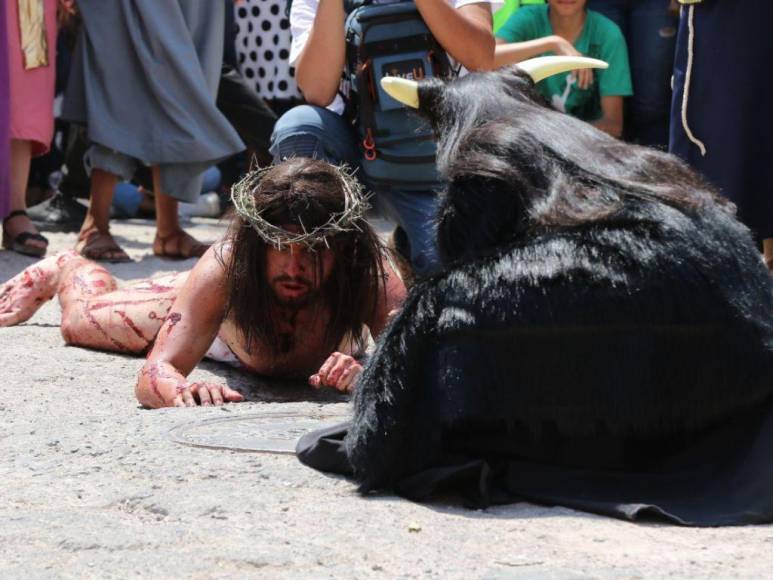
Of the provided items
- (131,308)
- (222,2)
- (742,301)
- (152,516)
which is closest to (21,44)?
(222,2)

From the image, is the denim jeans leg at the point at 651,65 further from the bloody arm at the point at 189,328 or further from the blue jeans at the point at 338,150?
the bloody arm at the point at 189,328

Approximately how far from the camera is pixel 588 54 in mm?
6363

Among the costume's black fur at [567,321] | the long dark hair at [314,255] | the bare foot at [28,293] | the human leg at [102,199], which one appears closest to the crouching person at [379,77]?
the long dark hair at [314,255]

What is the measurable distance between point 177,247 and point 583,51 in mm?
2240

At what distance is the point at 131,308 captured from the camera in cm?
519

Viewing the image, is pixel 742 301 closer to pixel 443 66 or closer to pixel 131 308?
pixel 443 66

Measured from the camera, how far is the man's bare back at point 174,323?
13.9ft

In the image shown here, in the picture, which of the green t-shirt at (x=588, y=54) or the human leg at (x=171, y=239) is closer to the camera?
the green t-shirt at (x=588, y=54)

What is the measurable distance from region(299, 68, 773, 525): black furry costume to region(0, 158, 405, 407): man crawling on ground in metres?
0.97

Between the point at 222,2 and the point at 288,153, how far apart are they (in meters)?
2.49

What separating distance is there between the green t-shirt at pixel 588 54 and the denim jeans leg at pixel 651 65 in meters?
0.08

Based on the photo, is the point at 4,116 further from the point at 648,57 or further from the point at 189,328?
the point at 648,57

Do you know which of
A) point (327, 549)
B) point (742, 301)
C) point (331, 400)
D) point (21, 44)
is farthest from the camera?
point (21, 44)

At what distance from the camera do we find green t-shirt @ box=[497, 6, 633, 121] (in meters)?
6.38
